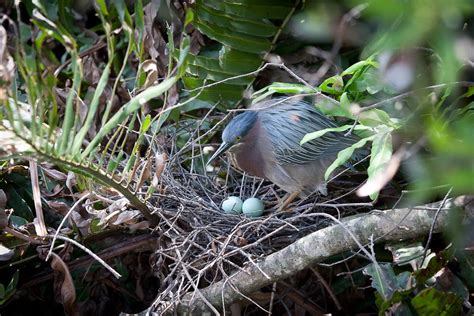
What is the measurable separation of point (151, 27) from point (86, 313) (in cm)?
138

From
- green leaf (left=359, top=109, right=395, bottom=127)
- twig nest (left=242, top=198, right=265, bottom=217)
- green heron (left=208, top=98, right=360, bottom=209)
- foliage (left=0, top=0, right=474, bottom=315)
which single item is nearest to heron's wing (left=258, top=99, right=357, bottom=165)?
green heron (left=208, top=98, right=360, bottom=209)

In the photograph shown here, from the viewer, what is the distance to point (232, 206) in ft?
10.6

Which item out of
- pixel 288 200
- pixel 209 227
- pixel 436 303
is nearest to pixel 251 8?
pixel 288 200

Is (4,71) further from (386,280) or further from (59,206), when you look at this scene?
(386,280)

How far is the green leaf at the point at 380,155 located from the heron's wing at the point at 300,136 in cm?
101

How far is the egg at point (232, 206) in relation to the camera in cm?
324

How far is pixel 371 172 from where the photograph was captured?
83.0 inches

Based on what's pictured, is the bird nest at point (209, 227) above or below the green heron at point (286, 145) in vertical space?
below

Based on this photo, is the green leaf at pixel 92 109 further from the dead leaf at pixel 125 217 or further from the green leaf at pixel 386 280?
the green leaf at pixel 386 280

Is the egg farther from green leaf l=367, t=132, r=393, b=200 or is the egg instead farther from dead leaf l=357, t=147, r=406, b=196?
dead leaf l=357, t=147, r=406, b=196

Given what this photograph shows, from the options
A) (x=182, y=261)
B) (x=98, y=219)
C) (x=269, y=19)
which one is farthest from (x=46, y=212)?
(x=269, y=19)

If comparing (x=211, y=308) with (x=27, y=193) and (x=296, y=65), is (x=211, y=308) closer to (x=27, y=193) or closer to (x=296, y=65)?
(x=27, y=193)

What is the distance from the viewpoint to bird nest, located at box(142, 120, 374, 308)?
9.14ft

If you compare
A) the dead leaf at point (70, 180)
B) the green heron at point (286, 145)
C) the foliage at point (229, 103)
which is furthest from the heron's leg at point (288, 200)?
the dead leaf at point (70, 180)
